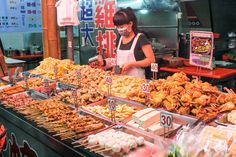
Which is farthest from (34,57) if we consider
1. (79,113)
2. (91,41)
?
(79,113)

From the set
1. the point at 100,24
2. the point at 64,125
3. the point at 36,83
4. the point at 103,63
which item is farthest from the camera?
the point at 100,24

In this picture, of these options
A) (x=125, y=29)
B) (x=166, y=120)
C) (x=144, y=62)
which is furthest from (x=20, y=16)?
(x=166, y=120)

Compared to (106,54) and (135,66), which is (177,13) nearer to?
(106,54)

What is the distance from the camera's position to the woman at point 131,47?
507 cm

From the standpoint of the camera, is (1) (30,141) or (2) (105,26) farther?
(2) (105,26)

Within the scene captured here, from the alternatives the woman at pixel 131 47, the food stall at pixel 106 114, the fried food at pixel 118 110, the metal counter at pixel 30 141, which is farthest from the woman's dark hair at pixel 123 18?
the metal counter at pixel 30 141

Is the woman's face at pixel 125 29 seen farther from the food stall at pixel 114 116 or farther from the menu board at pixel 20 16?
the menu board at pixel 20 16

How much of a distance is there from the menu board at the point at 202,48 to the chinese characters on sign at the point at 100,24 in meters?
2.92

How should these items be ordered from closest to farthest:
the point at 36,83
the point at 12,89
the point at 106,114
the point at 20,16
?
the point at 106,114 → the point at 12,89 → the point at 36,83 → the point at 20,16

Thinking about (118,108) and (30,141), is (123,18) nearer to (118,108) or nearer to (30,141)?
(118,108)

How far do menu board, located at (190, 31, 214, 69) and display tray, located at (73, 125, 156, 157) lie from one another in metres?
2.69

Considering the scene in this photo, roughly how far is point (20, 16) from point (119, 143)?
28.3 feet

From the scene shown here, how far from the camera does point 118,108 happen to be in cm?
345

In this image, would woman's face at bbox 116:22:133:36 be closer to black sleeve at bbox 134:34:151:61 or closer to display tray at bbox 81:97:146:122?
black sleeve at bbox 134:34:151:61
